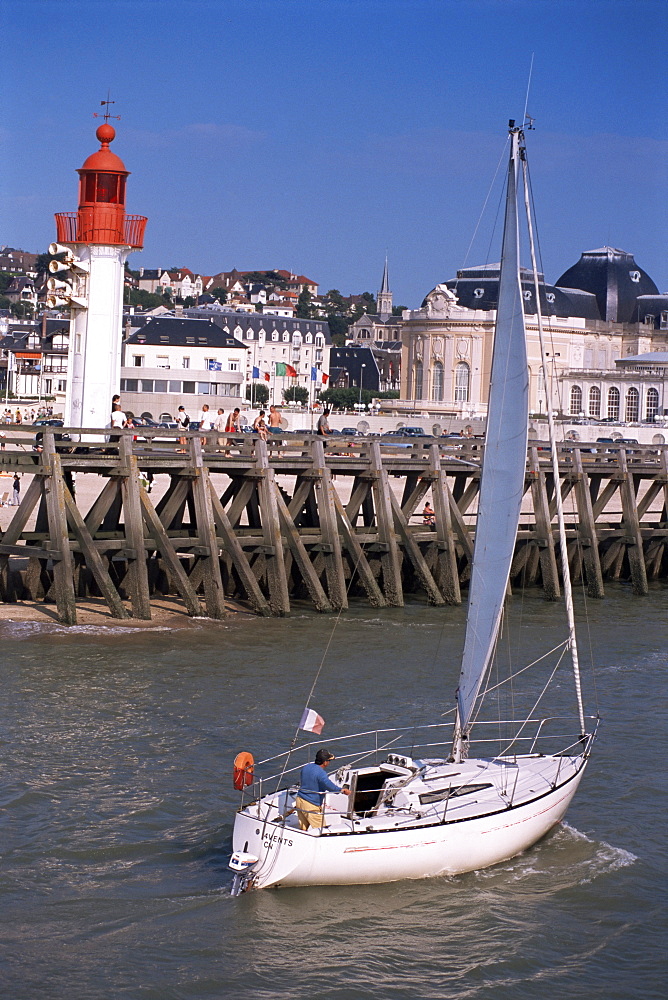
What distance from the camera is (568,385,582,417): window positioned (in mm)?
104625

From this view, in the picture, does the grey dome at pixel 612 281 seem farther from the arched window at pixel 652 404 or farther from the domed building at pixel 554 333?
the arched window at pixel 652 404

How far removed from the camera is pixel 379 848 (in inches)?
465

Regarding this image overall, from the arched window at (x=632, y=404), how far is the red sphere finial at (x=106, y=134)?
76912mm

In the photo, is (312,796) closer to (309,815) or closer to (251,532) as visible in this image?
(309,815)

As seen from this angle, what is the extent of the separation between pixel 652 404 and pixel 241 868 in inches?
3527

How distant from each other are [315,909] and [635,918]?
9.53 ft

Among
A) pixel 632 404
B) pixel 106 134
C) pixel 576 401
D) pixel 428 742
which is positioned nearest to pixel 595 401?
pixel 576 401

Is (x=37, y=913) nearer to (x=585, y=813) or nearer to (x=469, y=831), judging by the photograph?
(x=469, y=831)

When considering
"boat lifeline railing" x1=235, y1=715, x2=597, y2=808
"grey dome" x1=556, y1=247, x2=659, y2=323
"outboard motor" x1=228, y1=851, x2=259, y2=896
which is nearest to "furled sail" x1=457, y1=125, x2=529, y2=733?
"boat lifeline railing" x1=235, y1=715, x2=597, y2=808

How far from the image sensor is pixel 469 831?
40.0ft

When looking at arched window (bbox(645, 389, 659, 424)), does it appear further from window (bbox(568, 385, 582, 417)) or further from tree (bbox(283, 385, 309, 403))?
→ tree (bbox(283, 385, 309, 403))

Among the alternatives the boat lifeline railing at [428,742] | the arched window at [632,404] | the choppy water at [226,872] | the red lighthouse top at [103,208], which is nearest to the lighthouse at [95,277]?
the red lighthouse top at [103,208]

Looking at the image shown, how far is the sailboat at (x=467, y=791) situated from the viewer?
460 inches

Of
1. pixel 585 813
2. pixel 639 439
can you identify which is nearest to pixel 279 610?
pixel 585 813
